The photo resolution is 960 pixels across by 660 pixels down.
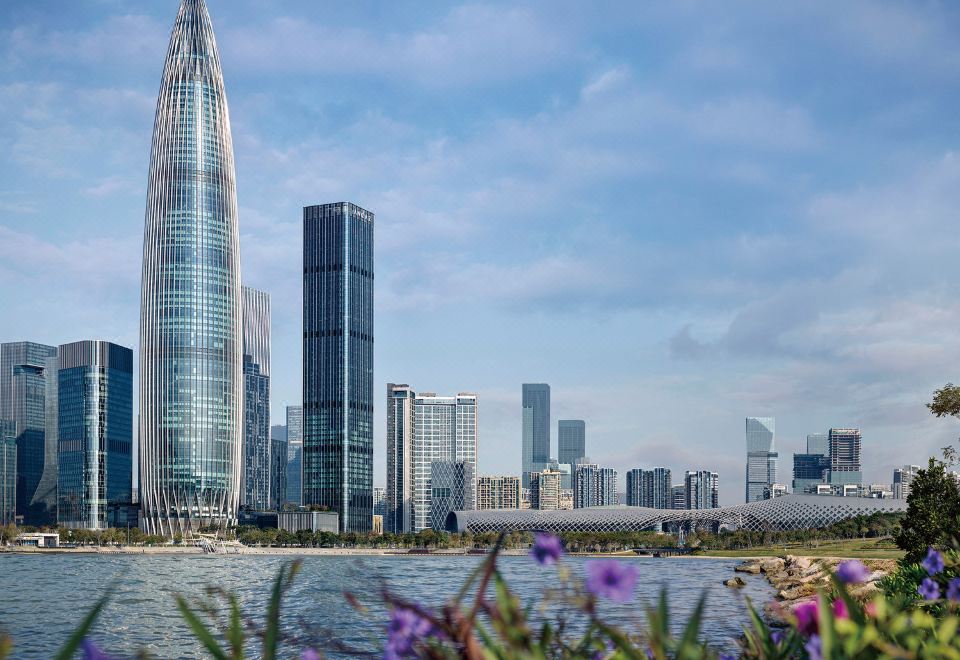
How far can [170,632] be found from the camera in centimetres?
4294

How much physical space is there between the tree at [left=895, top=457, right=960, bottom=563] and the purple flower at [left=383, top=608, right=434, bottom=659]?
32.3 m

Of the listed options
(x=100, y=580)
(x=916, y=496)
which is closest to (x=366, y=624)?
(x=916, y=496)

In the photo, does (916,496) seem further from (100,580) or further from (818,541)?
(818,541)

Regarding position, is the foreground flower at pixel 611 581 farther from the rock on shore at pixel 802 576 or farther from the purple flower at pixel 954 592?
the rock on shore at pixel 802 576

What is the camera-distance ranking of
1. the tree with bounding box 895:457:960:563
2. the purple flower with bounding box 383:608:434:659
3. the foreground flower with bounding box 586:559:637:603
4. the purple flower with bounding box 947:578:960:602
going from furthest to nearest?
the tree with bounding box 895:457:960:563 → the purple flower with bounding box 947:578:960:602 → the purple flower with bounding box 383:608:434:659 → the foreground flower with bounding box 586:559:637:603

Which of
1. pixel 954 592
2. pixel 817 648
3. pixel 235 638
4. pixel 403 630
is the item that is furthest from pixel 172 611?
pixel 817 648

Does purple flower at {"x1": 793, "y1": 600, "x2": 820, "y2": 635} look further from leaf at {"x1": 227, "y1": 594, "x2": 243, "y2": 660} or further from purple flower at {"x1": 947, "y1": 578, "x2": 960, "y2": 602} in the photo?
leaf at {"x1": 227, "y1": 594, "x2": 243, "y2": 660}

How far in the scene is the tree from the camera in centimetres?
3522

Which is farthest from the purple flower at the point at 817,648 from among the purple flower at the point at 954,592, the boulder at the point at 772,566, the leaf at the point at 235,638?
the boulder at the point at 772,566

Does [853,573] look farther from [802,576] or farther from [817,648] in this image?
[802,576]

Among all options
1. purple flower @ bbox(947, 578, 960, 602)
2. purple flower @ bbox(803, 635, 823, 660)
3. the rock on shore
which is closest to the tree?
the rock on shore

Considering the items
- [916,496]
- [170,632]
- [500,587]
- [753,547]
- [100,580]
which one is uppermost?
[500,587]

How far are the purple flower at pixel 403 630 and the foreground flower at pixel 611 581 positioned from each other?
1.03m

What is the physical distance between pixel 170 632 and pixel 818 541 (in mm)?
152637
